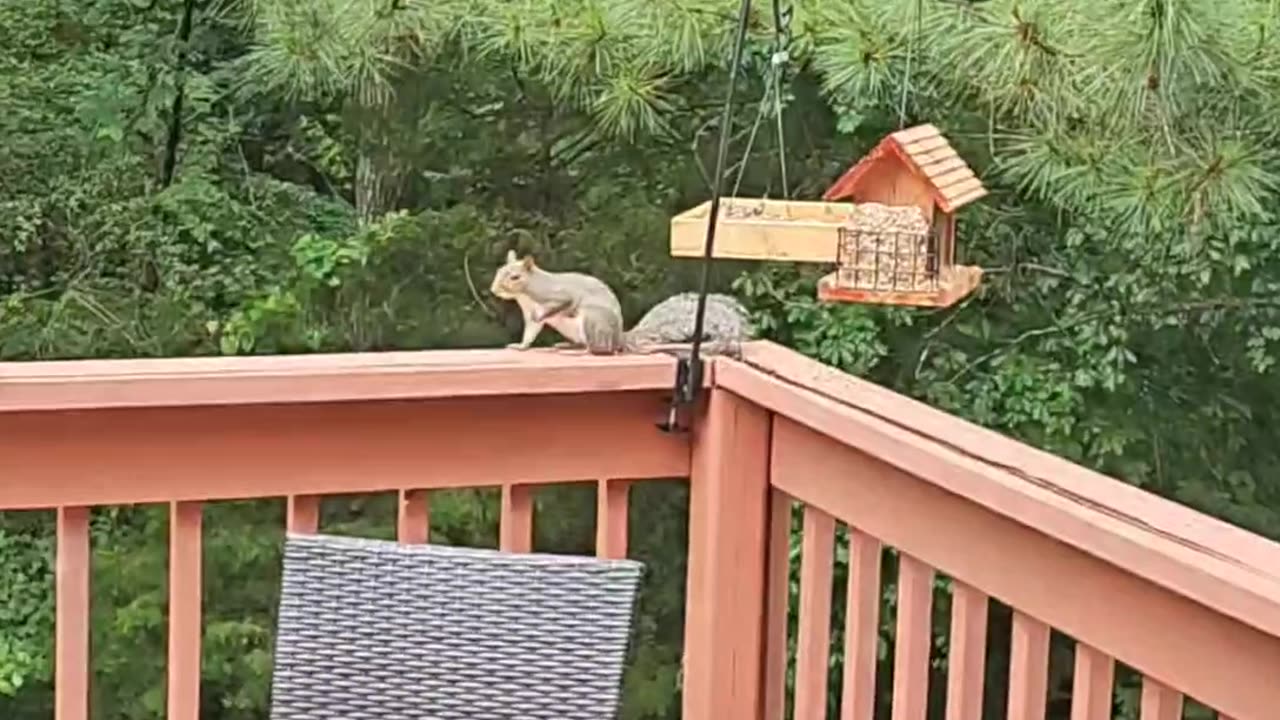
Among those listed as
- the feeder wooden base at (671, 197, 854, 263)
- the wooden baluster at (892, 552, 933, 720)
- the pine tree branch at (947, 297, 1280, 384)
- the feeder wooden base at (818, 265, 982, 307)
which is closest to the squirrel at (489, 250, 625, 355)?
the feeder wooden base at (671, 197, 854, 263)

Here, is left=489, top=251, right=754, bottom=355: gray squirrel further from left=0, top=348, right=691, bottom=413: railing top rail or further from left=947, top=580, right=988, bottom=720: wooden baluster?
left=947, top=580, right=988, bottom=720: wooden baluster

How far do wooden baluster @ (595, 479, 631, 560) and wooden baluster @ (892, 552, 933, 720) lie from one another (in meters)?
0.40

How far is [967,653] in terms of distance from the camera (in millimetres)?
1527

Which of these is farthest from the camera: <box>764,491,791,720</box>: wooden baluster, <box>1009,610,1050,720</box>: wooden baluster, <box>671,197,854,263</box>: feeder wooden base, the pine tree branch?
the pine tree branch

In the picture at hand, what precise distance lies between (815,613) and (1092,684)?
47 cm

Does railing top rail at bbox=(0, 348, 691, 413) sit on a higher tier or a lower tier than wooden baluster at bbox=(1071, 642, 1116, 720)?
higher

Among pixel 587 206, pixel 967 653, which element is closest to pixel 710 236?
pixel 967 653

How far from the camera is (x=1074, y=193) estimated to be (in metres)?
3.04

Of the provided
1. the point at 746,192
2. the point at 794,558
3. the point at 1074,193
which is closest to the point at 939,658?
the point at 794,558

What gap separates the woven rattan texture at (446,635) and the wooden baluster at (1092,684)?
513mm

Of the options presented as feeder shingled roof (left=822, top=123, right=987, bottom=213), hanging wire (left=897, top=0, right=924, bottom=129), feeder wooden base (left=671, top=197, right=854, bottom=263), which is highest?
hanging wire (left=897, top=0, right=924, bottom=129)

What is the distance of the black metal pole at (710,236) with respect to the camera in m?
1.75

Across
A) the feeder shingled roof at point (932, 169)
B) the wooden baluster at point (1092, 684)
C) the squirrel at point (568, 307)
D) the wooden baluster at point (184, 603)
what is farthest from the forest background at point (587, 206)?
the wooden baluster at point (1092, 684)

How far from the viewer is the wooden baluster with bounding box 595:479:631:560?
76.0 inches
